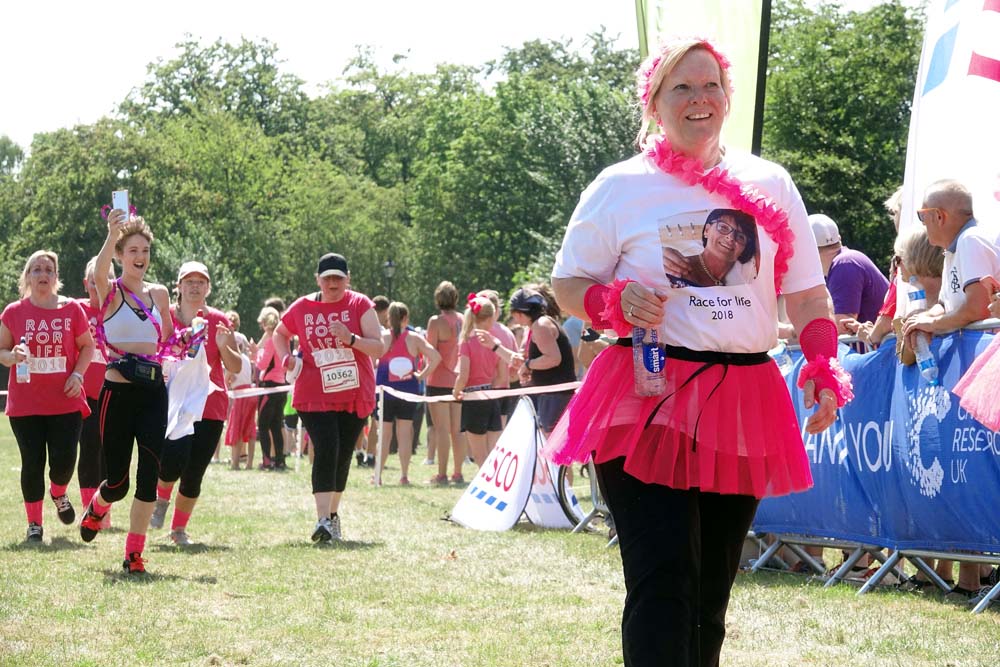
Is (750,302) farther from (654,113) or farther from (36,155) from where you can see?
(36,155)

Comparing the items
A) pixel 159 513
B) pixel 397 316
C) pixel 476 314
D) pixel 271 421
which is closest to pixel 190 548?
pixel 159 513

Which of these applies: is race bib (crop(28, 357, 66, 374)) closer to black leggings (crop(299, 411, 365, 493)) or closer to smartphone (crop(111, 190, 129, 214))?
black leggings (crop(299, 411, 365, 493))

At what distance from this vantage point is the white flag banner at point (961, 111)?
8672 mm

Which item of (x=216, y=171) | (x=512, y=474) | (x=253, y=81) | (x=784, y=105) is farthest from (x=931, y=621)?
(x=253, y=81)

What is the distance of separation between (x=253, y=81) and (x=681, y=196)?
6924 cm

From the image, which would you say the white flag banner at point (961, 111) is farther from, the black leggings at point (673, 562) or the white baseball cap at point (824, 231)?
the black leggings at point (673, 562)

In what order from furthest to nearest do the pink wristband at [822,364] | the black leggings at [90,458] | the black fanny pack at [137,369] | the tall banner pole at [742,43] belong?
the black leggings at [90,458] → the tall banner pole at [742,43] → the black fanny pack at [137,369] → the pink wristband at [822,364]

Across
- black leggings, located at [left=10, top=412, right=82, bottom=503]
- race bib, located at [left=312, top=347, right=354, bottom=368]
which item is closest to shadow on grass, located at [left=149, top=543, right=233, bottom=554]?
black leggings, located at [left=10, top=412, right=82, bottom=503]

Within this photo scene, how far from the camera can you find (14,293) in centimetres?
6078

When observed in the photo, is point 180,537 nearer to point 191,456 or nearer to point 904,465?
point 191,456

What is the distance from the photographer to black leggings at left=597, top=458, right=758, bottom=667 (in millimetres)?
3453

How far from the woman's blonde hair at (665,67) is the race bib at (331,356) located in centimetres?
616

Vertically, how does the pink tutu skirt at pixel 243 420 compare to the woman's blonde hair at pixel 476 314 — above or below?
below

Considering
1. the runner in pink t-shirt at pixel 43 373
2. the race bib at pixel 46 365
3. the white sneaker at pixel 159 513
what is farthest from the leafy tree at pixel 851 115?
the race bib at pixel 46 365
